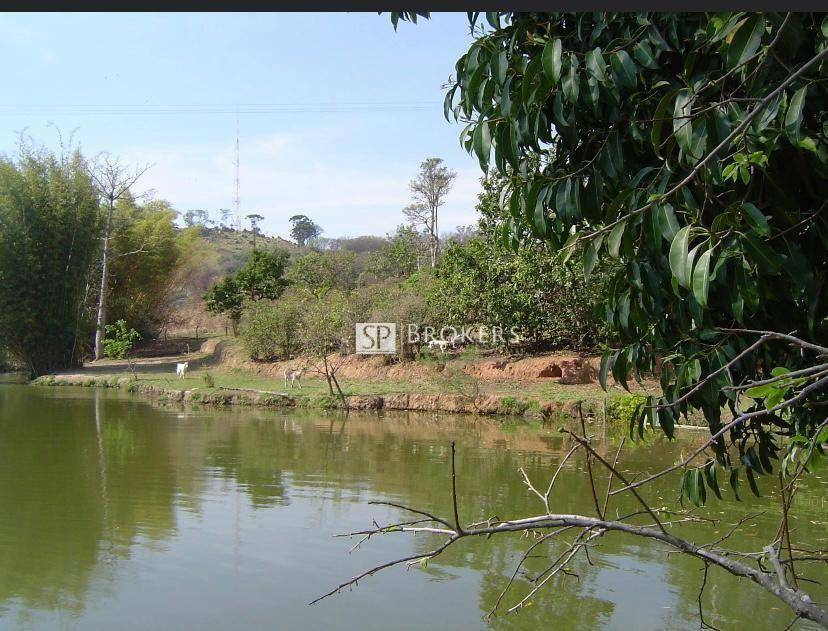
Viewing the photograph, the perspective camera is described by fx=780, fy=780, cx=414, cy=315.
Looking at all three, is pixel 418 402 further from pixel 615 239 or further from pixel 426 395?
pixel 615 239

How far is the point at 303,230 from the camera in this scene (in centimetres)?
4912

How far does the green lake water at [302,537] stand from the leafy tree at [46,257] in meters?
10.5

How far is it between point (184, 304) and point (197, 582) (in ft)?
86.7

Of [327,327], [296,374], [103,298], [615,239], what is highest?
[103,298]

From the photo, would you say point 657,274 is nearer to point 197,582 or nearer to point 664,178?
point 664,178

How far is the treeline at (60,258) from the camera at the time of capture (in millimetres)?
20000

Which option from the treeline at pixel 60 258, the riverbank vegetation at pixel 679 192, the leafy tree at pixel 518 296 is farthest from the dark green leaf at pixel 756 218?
the treeline at pixel 60 258

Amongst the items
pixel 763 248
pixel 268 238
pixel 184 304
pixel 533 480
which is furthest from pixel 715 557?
pixel 268 238

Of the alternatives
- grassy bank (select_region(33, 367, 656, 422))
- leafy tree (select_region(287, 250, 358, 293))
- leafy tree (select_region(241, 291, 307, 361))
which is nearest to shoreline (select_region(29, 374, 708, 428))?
grassy bank (select_region(33, 367, 656, 422))

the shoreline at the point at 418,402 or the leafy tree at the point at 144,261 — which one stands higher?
the leafy tree at the point at 144,261

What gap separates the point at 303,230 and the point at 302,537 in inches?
1745

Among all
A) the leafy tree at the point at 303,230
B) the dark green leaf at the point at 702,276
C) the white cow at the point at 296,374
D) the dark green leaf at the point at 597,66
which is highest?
the leafy tree at the point at 303,230

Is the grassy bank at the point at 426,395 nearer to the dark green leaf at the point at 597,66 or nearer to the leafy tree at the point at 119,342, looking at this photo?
the leafy tree at the point at 119,342

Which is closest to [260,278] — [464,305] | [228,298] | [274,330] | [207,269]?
[228,298]
